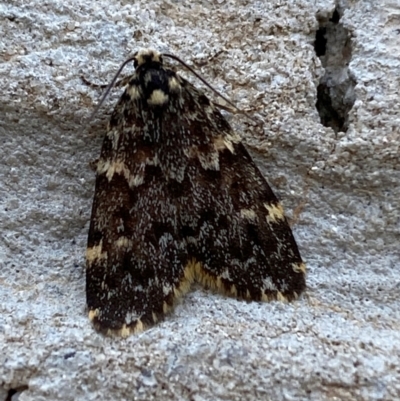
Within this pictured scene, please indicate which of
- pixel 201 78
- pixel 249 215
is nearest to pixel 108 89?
pixel 201 78

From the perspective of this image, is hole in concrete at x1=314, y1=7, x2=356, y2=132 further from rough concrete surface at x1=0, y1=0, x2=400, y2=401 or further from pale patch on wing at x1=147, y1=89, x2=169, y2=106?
pale patch on wing at x1=147, y1=89, x2=169, y2=106

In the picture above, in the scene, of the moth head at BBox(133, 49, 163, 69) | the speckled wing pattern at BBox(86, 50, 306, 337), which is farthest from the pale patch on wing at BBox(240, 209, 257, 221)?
the moth head at BBox(133, 49, 163, 69)

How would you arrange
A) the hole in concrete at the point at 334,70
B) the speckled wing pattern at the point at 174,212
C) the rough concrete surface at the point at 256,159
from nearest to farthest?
the rough concrete surface at the point at 256,159 < the speckled wing pattern at the point at 174,212 < the hole in concrete at the point at 334,70

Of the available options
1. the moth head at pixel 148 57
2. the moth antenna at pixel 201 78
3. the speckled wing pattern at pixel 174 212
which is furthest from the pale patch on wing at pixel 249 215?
the moth head at pixel 148 57

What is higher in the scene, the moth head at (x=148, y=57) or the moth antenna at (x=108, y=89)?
the moth head at (x=148, y=57)

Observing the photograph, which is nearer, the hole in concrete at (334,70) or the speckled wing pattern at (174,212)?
the speckled wing pattern at (174,212)

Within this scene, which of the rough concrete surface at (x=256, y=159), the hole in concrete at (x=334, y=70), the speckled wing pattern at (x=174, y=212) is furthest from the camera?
the hole in concrete at (x=334, y=70)

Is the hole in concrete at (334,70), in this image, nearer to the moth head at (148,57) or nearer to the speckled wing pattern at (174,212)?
the speckled wing pattern at (174,212)

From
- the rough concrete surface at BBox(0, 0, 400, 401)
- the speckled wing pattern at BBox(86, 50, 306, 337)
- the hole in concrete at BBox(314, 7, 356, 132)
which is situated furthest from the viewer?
the hole in concrete at BBox(314, 7, 356, 132)

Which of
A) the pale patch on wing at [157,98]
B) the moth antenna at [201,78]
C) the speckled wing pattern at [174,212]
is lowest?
the speckled wing pattern at [174,212]
